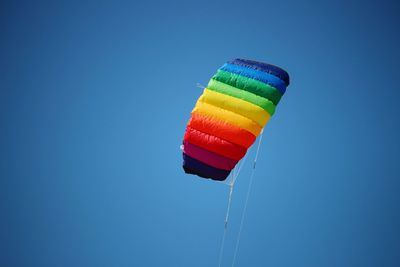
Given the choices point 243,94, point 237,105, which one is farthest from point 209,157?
point 243,94

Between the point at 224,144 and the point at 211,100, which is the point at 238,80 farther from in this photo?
the point at 224,144

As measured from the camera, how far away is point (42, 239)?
52.5 metres

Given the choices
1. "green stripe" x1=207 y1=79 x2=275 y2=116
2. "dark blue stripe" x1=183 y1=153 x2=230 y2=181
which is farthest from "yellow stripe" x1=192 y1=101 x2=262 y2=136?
"dark blue stripe" x1=183 y1=153 x2=230 y2=181

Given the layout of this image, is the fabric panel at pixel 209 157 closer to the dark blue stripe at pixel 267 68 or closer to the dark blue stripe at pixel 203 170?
the dark blue stripe at pixel 203 170

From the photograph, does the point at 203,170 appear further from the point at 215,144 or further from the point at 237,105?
the point at 237,105

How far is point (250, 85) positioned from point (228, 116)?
0.92 m

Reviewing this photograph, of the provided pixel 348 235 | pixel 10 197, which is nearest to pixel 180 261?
Result: pixel 348 235

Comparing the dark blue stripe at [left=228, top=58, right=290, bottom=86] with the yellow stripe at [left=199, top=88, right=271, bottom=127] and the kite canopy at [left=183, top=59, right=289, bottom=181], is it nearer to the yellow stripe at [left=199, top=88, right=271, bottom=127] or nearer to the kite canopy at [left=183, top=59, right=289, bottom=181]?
the kite canopy at [left=183, top=59, right=289, bottom=181]

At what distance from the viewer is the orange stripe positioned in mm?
11188

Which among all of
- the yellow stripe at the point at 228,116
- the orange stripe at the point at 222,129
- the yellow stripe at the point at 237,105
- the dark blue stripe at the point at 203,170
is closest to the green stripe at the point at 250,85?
the yellow stripe at the point at 237,105

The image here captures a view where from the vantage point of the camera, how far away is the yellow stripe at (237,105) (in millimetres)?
11312

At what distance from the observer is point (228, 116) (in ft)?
37.3

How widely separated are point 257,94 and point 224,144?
57.4 inches

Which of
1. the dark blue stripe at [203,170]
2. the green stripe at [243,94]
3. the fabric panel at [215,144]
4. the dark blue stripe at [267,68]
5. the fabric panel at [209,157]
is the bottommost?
the dark blue stripe at [203,170]
